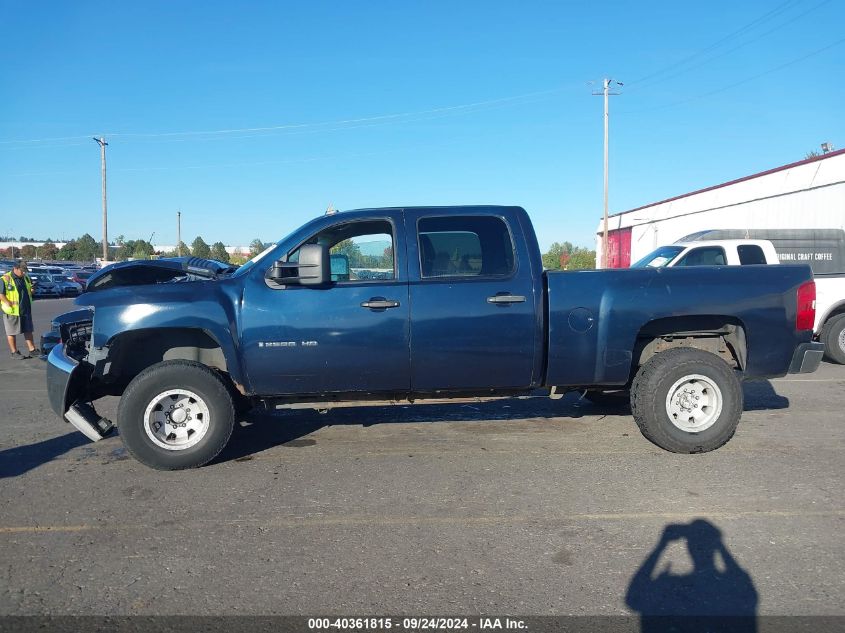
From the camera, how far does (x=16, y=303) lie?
38.0 feet

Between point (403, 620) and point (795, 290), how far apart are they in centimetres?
429

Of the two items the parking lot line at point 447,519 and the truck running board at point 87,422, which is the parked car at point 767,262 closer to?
the parking lot line at point 447,519

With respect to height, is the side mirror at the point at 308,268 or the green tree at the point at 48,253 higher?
the green tree at the point at 48,253

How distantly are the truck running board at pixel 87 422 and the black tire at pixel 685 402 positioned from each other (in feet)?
14.4

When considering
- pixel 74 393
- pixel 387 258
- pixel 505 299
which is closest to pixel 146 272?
pixel 74 393

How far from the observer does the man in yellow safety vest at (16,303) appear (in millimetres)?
11594

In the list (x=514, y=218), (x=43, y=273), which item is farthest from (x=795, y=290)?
(x=43, y=273)

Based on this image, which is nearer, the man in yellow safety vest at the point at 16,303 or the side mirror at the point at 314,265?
the side mirror at the point at 314,265

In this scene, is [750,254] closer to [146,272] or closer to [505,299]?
[505,299]

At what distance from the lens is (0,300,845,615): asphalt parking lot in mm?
3172

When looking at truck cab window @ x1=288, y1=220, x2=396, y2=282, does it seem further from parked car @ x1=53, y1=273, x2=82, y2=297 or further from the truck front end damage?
parked car @ x1=53, y1=273, x2=82, y2=297

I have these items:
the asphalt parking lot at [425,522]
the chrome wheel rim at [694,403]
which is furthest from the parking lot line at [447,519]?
the chrome wheel rim at [694,403]

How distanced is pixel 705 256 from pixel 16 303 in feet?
39.2

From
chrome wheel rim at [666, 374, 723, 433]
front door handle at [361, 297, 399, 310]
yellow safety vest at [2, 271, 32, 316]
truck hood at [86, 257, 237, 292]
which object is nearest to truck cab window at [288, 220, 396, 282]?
front door handle at [361, 297, 399, 310]
